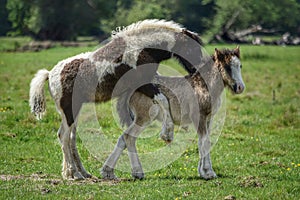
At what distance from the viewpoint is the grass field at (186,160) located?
7.68 meters

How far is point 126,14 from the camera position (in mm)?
43469

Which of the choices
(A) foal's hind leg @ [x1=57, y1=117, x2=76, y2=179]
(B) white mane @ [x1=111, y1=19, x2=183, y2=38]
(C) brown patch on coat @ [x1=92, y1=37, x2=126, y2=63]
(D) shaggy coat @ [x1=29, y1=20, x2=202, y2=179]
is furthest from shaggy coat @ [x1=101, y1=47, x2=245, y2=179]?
(B) white mane @ [x1=111, y1=19, x2=183, y2=38]

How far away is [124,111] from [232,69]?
6.26 ft

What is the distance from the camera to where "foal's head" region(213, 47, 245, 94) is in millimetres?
8992

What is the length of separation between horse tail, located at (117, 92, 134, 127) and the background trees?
33212 millimetres

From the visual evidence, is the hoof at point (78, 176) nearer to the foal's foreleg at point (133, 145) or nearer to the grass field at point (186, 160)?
the grass field at point (186, 160)

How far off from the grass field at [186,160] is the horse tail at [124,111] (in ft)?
3.08

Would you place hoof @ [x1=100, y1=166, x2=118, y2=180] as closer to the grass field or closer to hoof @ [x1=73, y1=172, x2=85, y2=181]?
the grass field

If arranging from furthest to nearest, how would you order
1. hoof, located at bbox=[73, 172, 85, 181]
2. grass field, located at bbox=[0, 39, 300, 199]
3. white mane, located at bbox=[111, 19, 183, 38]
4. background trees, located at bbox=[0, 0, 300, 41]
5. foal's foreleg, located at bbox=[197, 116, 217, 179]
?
1. background trees, located at bbox=[0, 0, 300, 41]
2. white mane, located at bbox=[111, 19, 183, 38]
3. foal's foreleg, located at bbox=[197, 116, 217, 179]
4. hoof, located at bbox=[73, 172, 85, 181]
5. grass field, located at bbox=[0, 39, 300, 199]

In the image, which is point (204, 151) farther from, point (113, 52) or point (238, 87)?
point (113, 52)

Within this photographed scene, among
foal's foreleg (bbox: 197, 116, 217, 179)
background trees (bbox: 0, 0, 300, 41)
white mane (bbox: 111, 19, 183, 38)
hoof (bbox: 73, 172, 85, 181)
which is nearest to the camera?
hoof (bbox: 73, 172, 85, 181)

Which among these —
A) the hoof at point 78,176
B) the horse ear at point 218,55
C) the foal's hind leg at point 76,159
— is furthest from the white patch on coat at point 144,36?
the hoof at point 78,176

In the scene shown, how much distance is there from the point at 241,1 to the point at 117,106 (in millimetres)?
37135

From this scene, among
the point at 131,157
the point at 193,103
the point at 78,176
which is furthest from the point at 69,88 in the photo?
the point at 193,103
